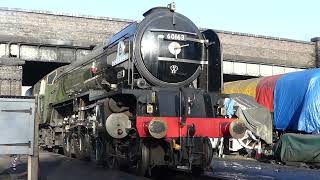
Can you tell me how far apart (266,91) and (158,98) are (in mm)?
13452

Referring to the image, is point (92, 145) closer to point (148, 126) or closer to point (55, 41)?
point (148, 126)

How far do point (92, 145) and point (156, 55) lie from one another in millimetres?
3449

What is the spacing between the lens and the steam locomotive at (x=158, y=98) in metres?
9.59

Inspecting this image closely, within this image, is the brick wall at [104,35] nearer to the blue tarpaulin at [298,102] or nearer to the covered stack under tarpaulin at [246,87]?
the covered stack under tarpaulin at [246,87]

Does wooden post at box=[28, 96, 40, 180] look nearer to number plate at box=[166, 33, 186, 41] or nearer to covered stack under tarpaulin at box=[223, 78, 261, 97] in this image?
number plate at box=[166, 33, 186, 41]

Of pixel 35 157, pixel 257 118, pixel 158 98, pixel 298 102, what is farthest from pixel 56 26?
pixel 35 157

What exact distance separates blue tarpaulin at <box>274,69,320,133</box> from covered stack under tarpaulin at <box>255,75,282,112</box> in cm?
39

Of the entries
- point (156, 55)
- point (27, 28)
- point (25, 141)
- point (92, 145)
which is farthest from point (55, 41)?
point (25, 141)

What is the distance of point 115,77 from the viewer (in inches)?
440

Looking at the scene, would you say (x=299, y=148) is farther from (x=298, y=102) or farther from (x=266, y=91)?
(x=266, y=91)

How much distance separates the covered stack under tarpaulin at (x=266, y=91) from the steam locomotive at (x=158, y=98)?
11.0 m

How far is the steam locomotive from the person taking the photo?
9594 mm

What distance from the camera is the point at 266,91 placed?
2223cm

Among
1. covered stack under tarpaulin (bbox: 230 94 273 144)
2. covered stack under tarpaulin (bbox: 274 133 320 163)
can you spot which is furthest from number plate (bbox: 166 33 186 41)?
covered stack under tarpaulin (bbox: 230 94 273 144)
